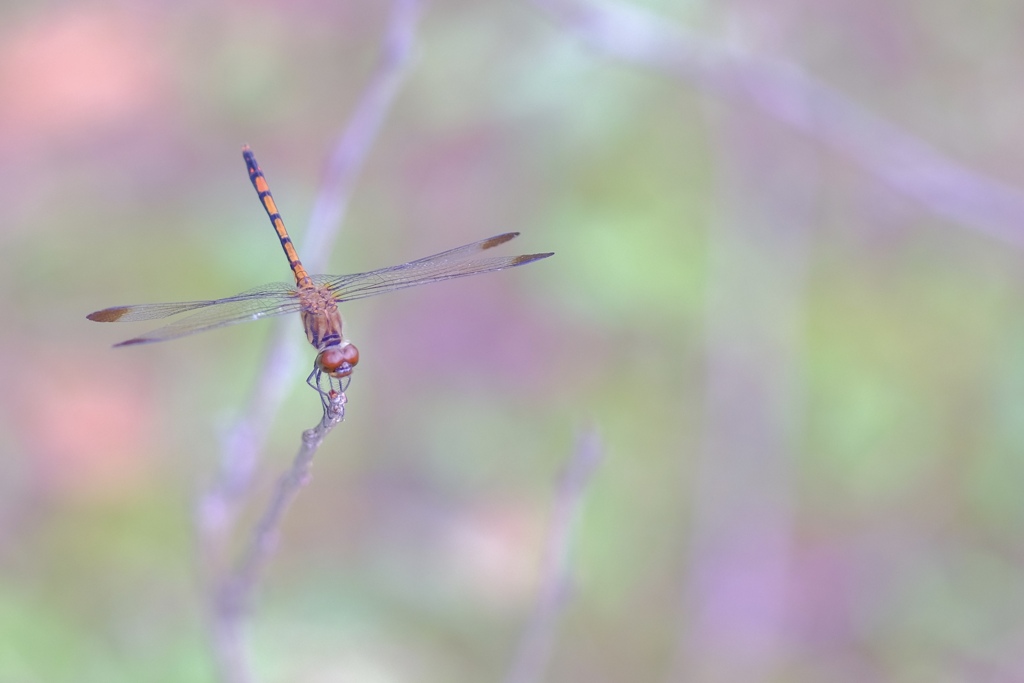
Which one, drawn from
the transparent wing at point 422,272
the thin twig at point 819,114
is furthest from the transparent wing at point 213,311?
the thin twig at point 819,114

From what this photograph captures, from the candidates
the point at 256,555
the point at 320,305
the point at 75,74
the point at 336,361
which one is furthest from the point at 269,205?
the point at 75,74

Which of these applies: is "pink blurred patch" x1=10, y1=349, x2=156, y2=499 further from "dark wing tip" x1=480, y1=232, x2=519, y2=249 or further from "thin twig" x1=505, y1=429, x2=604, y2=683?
"thin twig" x1=505, y1=429, x2=604, y2=683

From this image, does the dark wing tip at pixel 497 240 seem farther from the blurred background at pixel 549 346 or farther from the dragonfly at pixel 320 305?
the blurred background at pixel 549 346

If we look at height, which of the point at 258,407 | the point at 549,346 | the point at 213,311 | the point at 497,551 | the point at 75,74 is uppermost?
the point at 75,74

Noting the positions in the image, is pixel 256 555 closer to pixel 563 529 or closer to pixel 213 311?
pixel 563 529

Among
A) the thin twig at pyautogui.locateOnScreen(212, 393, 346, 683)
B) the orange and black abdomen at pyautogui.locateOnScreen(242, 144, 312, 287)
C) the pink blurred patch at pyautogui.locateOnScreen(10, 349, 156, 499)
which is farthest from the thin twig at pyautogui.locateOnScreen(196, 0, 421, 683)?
the pink blurred patch at pyautogui.locateOnScreen(10, 349, 156, 499)

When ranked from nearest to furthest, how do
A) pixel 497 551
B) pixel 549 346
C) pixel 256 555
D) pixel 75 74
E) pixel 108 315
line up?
pixel 256 555 → pixel 108 315 → pixel 497 551 → pixel 549 346 → pixel 75 74

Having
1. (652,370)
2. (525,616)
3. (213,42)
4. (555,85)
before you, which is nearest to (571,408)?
(652,370)

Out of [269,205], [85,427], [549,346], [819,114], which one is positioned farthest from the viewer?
[549,346]
